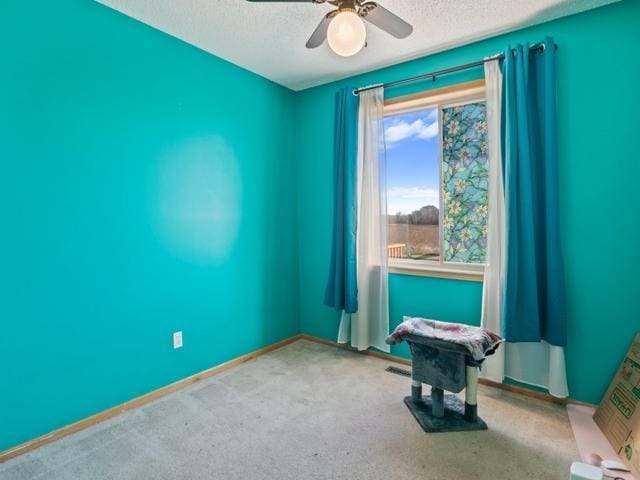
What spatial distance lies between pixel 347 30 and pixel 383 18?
0.28m

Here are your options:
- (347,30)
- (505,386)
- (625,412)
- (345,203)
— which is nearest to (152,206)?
(345,203)

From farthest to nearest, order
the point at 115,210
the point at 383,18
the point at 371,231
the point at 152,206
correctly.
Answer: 1. the point at 371,231
2. the point at 152,206
3. the point at 115,210
4. the point at 383,18

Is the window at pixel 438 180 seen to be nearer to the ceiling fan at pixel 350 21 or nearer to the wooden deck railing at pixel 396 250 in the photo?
the wooden deck railing at pixel 396 250

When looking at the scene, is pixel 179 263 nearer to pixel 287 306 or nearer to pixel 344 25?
pixel 287 306

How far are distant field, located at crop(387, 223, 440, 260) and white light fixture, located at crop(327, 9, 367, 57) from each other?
1699 mm

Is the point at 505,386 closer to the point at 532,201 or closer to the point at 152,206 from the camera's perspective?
the point at 532,201

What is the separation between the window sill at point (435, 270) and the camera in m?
2.64

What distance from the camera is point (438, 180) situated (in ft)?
9.41

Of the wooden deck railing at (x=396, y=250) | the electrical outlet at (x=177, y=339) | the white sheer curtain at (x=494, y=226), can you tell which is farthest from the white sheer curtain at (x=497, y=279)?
the electrical outlet at (x=177, y=339)

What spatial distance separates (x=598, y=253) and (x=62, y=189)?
316 cm

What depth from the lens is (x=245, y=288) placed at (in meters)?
3.10

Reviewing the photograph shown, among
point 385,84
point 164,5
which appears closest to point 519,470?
point 385,84

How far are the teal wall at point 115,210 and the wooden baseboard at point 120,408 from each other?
4cm

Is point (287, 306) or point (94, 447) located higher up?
point (287, 306)
